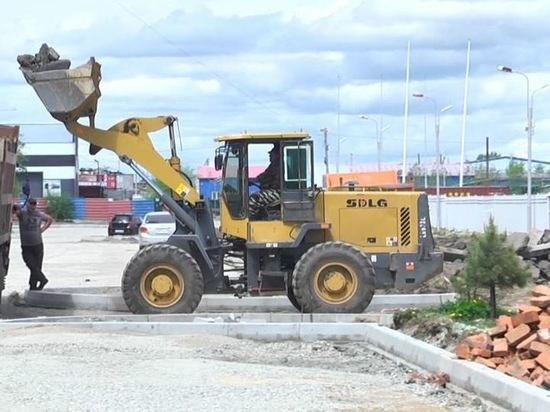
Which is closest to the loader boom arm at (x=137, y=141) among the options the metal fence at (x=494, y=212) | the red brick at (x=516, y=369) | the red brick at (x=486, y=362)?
the red brick at (x=486, y=362)

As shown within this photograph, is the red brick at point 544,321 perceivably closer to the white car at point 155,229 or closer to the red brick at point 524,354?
the red brick at point 524,354

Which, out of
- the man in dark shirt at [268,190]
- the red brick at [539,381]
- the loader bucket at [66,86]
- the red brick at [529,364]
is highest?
the loader bucket at [66,86]

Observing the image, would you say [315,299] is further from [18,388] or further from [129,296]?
[18,388]

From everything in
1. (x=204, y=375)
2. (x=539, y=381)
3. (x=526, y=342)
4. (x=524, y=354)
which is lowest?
(x=204, y=375)

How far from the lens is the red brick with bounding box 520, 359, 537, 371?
9543 mm

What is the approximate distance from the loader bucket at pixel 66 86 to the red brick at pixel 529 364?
8558 mm

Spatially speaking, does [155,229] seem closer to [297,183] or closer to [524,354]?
[297,183]

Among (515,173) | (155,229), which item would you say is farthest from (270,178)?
(515,173)

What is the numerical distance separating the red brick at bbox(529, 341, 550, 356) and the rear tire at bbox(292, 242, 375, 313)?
5.95 meters

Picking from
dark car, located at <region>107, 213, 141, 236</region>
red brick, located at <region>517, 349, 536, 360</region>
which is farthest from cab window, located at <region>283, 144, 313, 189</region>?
dark car, located at <region>107, 213, 141, 236</region>

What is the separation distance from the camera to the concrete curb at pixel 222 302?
1739cm

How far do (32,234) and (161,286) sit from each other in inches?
172

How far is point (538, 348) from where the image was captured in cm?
970

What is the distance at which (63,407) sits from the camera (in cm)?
888
